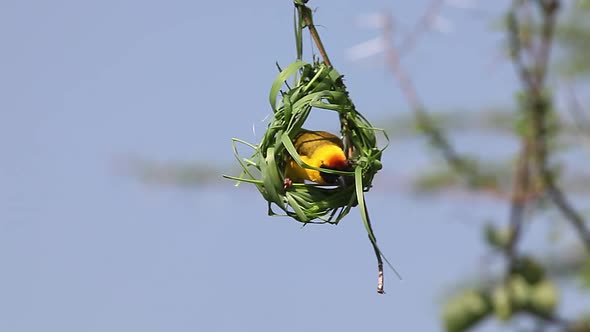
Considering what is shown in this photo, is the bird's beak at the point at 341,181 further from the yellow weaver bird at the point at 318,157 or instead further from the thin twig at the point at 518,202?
the thin twig at the point at 518,202

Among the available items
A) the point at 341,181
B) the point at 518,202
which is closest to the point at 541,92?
the point at 518,202

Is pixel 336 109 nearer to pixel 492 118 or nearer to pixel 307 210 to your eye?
pixel 307 210

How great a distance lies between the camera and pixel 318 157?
338cm

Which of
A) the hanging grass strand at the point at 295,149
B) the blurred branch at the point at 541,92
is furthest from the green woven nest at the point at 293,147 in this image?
the blurred branch at the point at 541,92

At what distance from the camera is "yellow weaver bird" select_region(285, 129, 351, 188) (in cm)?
338

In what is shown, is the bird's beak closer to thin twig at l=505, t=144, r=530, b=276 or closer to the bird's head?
the bird's head

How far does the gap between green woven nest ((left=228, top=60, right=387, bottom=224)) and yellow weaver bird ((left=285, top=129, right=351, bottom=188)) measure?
0.02 m

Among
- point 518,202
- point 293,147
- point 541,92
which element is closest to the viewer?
point 293,147

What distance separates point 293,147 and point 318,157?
68 millimetres

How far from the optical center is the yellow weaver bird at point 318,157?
3375 millimetres

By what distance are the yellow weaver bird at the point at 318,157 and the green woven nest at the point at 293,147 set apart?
0.07ft

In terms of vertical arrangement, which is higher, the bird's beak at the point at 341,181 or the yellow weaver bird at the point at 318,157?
the yellow weaver bird at the point at 318,157

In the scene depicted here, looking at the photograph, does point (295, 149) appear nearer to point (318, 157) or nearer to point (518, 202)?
point (318, 157)

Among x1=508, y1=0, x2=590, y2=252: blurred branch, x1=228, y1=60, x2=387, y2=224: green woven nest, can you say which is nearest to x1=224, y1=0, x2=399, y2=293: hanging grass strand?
x1=228, y1=60, x2=387, y2=224: green woven nest
